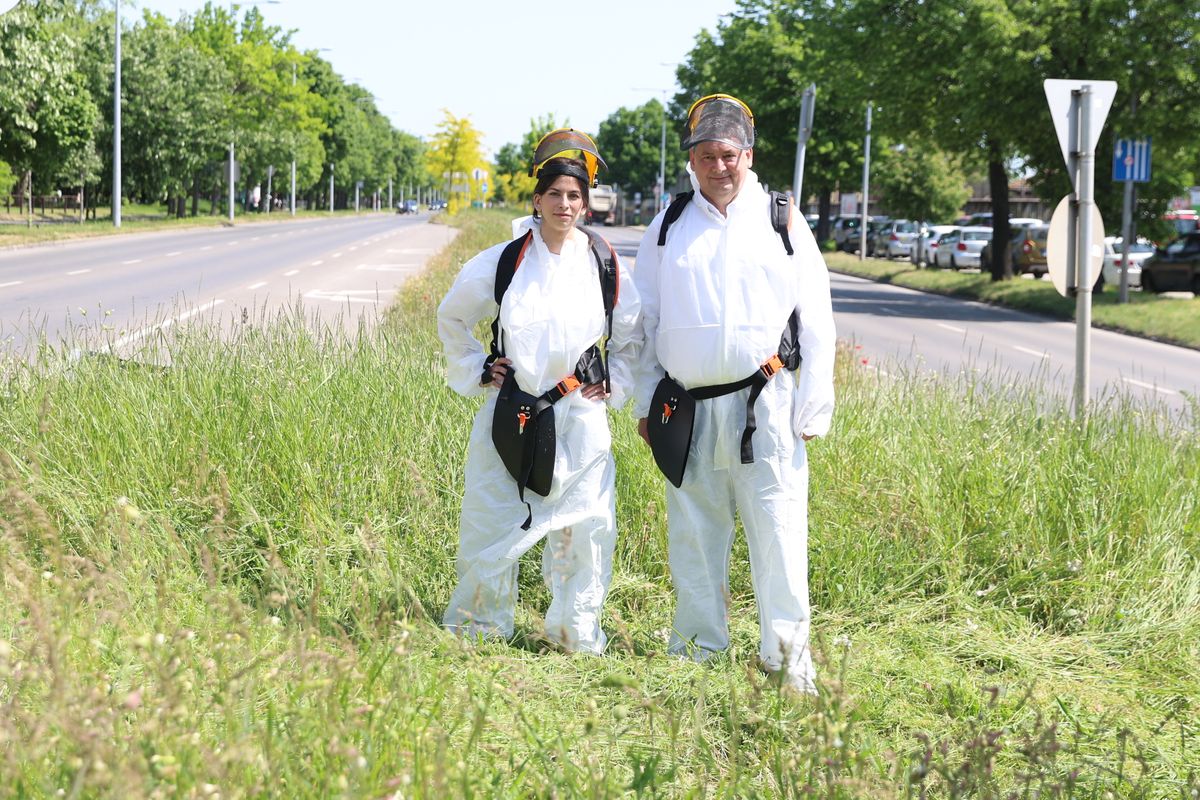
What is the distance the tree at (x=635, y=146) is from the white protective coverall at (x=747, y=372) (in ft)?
383

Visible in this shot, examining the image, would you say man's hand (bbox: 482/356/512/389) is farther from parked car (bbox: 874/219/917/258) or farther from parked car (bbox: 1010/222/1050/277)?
parked car (bbox: 874/219/917/258)

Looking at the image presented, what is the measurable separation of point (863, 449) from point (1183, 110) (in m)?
21.0

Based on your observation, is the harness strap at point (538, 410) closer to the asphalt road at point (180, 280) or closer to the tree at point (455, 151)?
the asphalt road at point (180, 280)

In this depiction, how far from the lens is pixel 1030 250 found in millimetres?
36344

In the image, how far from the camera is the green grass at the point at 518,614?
2547mm

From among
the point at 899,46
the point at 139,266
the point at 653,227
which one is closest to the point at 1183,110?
the point at 899,46

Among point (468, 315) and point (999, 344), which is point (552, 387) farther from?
point (999, 344)

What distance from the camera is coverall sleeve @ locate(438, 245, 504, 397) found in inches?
172

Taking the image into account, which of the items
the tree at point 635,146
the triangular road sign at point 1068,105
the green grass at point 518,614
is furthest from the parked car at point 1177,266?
the tree at point 635,146

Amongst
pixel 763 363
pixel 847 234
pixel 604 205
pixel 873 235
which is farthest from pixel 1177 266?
pixel 604 205

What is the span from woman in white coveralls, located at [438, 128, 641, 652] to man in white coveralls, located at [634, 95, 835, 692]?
199 millimetres

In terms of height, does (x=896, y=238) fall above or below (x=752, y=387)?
above

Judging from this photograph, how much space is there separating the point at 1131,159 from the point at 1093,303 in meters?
2.88

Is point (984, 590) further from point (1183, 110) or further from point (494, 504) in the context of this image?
point (1183, 110)
